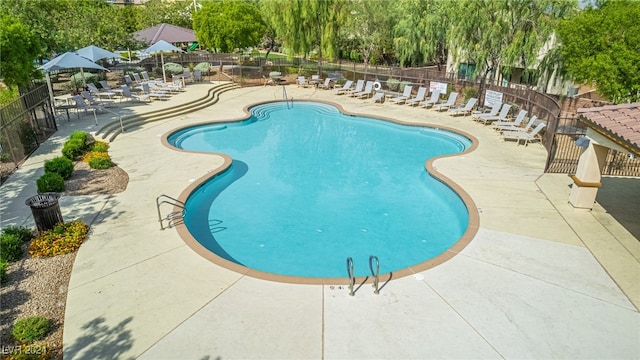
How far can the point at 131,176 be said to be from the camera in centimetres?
1272

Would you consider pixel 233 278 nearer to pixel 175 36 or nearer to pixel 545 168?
pixel 545 168

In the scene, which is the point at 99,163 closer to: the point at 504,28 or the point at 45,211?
the point at 45,211

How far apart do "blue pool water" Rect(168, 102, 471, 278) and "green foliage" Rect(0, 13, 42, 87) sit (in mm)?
5893

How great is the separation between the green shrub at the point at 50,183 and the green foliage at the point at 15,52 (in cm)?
554

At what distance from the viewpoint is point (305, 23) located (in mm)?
28844

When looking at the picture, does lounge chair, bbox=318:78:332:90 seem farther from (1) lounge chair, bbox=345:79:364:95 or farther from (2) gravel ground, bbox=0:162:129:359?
(2) gravel ground, bbox=0:162:129:359

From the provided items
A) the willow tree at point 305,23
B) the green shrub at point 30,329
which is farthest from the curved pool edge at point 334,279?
the willow tree at point 305,23

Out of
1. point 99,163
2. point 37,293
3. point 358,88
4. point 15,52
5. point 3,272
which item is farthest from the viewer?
point 358,88

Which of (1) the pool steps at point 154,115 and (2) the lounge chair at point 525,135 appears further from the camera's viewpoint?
(1) the pool steps at point 154,115

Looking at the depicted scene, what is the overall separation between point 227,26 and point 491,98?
753 inches

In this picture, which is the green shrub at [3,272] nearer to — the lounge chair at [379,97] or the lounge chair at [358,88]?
Answer: the lounge chair at [379,97]

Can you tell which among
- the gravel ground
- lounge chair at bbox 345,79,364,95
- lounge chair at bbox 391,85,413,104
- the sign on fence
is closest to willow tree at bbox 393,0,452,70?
lounge chair at bbox 345,79,364,95

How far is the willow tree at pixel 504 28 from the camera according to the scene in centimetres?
1912

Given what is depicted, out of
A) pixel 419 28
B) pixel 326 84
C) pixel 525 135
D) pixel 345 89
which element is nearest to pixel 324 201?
pixel 525 135
